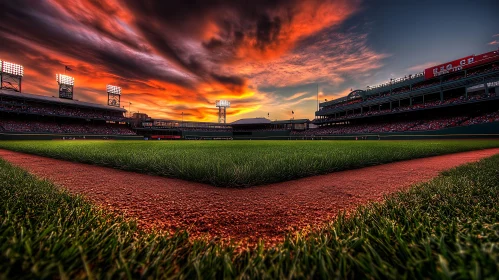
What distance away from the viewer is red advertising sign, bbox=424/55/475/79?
99.8 ft

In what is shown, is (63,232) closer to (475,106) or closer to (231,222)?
(231,222)

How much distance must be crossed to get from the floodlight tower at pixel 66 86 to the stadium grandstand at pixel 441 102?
6370 cm

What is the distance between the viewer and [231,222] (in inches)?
59.7

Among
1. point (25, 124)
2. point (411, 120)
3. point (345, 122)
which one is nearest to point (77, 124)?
point (25, 124)

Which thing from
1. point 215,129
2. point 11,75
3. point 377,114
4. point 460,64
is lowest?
point 215,129

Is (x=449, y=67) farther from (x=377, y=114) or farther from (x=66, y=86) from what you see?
(x=66, y=86)

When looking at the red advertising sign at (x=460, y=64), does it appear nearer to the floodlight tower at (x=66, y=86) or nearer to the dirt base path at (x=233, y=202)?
the dirt base path at (x=233, y=202)

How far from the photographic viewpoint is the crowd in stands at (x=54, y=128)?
107 feet

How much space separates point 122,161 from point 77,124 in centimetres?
5244

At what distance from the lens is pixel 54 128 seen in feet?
123

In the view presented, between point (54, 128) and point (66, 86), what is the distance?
533 inches

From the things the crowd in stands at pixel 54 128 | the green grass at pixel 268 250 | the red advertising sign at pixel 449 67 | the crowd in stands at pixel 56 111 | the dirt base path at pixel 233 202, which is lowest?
the dirt base path at pixel 233 202

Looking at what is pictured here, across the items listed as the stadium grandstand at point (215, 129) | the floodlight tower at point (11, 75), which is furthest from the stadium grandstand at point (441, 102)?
the floodlight tower at point (11, 75)

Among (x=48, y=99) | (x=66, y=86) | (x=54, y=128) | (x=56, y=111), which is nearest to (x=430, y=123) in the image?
(x=54, y=128)
